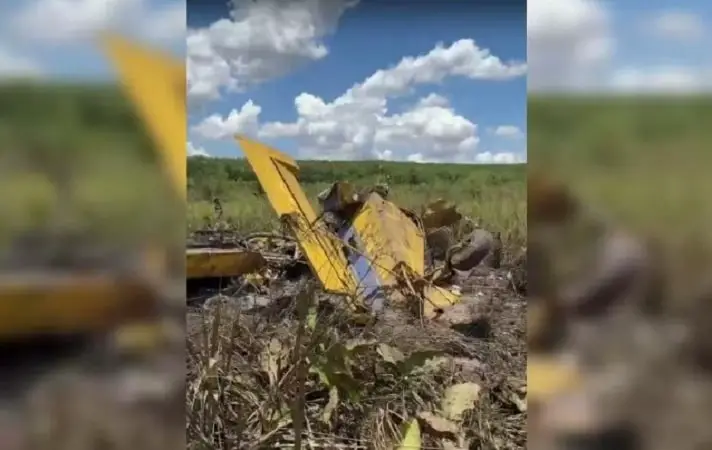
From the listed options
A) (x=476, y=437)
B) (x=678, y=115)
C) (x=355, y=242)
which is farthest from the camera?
(x=355, y=242)

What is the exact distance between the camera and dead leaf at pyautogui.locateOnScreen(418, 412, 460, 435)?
6.85 feet

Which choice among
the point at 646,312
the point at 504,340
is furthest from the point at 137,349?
the point at 646,312

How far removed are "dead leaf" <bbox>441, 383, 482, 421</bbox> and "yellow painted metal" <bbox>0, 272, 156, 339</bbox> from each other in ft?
3.03

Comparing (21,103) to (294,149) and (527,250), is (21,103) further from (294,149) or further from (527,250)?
(527,250)

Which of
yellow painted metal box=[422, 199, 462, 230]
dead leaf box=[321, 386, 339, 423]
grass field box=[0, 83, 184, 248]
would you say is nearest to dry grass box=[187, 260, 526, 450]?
dead leaf box=[321, 386, 339, 423]

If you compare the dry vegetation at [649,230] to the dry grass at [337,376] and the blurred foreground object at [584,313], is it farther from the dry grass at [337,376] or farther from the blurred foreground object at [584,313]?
the dry grass at [337,376]

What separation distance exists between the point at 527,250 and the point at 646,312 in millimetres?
329

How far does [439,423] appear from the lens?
209 cm

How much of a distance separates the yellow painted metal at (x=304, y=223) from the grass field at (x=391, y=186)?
0.03 metres

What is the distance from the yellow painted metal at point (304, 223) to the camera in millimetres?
2172

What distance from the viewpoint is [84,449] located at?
1900mm

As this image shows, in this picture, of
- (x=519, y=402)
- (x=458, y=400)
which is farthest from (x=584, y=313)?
(x=458, y=400)

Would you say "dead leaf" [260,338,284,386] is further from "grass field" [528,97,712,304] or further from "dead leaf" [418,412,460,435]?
"grass field" [528,97,712,304]

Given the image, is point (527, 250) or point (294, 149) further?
point (294, 149)
